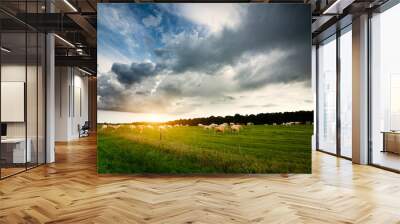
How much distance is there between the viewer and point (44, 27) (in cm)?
701

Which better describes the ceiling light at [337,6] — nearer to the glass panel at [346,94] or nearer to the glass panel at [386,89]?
the glass panel at [386,89]

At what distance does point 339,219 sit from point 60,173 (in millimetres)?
4735

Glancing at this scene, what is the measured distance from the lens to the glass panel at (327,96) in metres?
9.18

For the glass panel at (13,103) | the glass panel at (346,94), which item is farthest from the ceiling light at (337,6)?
the glass panel at (13,103)

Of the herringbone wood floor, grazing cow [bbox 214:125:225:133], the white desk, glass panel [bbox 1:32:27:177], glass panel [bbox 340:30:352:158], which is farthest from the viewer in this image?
glass panel [bbox 340:30:352:158]

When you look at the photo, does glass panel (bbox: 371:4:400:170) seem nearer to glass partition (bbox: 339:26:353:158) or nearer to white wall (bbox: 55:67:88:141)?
glass partition (bbox: 339:26:353:158)

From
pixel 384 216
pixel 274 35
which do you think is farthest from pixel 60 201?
pixel 274 35

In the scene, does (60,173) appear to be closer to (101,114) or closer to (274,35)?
(101,114)

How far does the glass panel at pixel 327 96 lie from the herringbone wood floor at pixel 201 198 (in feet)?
9.50

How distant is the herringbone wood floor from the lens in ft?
12.2

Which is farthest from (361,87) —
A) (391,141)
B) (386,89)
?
(391,141)

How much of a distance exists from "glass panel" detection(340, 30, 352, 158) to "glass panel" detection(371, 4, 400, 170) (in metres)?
0.82

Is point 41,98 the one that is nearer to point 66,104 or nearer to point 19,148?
point 19,148

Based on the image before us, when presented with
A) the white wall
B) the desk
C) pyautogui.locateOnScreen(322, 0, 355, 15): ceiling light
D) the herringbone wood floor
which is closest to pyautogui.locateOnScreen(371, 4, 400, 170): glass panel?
the desk
